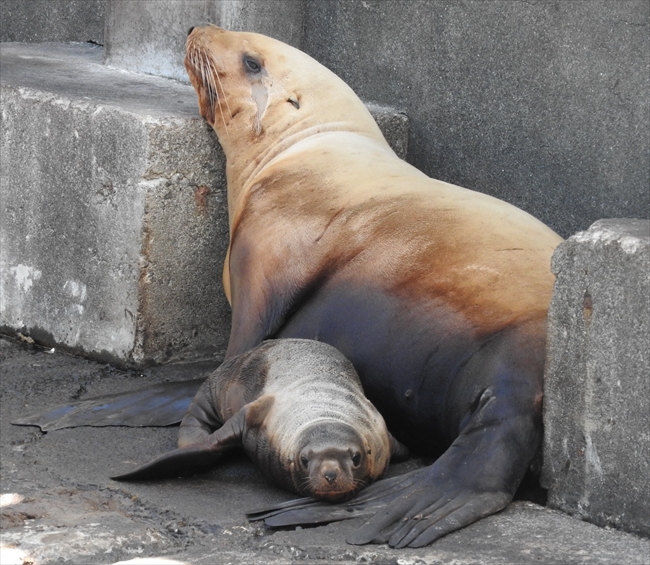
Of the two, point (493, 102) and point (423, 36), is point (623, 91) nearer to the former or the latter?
point (493, 102)

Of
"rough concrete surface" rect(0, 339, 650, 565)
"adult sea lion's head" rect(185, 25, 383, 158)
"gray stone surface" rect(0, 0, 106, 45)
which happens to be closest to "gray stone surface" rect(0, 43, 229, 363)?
"adult sea lion's head" rect(185, 25, 383, 158)

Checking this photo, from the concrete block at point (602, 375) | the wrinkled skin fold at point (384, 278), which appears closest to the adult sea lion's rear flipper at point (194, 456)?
the wrinkled skin fold at point (384, 278)

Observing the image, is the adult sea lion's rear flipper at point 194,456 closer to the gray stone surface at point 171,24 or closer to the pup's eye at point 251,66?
the pup's eye at point 251,66

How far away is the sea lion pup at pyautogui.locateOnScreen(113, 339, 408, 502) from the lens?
3.35m

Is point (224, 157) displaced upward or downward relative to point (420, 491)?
upward

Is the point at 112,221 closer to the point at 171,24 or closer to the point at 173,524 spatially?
the point at 171,24

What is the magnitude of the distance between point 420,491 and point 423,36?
260cm

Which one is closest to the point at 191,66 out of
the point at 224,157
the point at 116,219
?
the point at 224,157

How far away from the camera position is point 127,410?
4.21m

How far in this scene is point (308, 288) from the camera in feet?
13.7

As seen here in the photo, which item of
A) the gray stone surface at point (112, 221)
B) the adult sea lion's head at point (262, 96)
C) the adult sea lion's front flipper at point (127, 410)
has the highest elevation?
the adult sea lion's head at point (262, 96)

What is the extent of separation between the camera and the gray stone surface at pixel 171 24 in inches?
207

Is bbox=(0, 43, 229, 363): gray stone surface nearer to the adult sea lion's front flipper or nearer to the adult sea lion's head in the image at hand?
the adult sea lion's head

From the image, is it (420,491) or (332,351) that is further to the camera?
(332,351)
